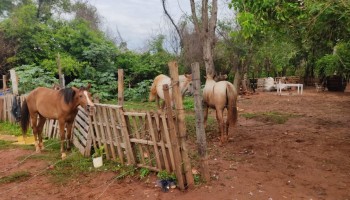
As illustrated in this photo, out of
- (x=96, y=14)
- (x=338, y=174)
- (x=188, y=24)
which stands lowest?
(x=338, y=174)

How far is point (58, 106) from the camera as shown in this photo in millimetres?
6504

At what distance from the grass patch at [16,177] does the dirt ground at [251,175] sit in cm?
12

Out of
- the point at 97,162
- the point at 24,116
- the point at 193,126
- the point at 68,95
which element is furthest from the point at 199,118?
the point at 24,116

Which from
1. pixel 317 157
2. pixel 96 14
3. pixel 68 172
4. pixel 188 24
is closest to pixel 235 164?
pixel 317 157

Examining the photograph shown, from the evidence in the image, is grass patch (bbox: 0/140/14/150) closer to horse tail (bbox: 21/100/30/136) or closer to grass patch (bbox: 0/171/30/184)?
horse tail (bbox: 21/100/30/136)

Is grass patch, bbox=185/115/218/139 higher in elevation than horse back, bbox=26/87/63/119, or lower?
lower

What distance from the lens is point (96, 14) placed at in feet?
104

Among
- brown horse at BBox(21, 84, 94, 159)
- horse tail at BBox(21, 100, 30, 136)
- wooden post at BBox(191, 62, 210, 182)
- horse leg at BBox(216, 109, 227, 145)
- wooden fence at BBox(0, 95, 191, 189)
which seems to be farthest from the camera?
horse tail at BBox(21, 100, 30, 136)

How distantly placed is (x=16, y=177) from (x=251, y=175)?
4318mm

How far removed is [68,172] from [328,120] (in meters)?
8.30

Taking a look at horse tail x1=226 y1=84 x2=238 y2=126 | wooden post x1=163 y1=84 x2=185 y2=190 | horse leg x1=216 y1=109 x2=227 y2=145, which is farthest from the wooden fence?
horse tail x1=226 y1=84 x2=238 y2=126

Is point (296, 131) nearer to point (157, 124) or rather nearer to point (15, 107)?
point (157, 124)

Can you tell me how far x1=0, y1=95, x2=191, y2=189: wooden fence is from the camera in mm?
4641

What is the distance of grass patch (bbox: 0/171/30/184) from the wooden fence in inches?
50.1
